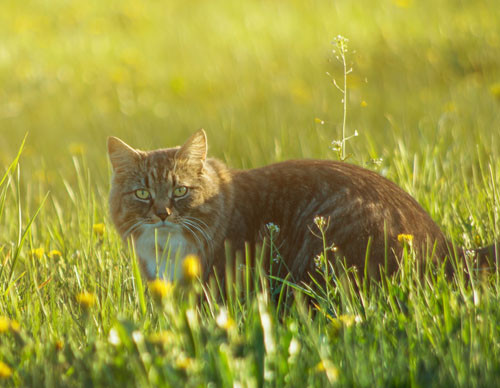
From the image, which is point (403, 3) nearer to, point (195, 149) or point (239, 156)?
point (239, 156)

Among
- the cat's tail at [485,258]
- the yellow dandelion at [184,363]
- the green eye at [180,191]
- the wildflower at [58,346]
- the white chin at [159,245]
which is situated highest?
the green eye at [180,191]

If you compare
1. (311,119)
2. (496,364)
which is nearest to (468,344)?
(496,364)

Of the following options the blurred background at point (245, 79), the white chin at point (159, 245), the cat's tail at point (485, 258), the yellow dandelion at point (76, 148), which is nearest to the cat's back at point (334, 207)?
the cat's tail at point (485, 258)

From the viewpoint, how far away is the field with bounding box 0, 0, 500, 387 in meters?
1.54

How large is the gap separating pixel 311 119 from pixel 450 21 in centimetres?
267

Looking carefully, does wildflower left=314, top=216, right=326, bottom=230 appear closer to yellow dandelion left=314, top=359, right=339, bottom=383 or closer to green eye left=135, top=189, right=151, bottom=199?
yellow dandelion left=314, top=359, right=339, bottom=383

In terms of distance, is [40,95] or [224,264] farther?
[40,95]

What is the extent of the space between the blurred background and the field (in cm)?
3

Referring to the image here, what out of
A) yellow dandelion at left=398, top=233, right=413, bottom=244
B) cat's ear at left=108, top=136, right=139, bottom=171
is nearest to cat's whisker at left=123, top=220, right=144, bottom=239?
cat's ear at left=108, top=136, right=139, bottom=171

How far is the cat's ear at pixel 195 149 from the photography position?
2.69 metres

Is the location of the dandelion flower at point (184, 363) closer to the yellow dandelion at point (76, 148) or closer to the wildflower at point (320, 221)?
the wildflower at point (320, 221)

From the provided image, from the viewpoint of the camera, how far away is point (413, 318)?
5.82 feet

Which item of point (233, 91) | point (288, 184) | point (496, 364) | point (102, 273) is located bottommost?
point (496, 364)

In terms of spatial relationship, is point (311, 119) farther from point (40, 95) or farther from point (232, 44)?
point (40, 95)
